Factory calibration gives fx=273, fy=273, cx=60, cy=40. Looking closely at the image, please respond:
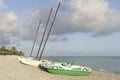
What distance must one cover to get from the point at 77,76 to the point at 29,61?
618 inches

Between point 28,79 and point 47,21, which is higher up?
point 47,21

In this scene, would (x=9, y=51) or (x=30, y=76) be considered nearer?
(x=30, y=76)

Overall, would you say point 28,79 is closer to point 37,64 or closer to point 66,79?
point 66,79

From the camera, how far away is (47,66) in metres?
41.8

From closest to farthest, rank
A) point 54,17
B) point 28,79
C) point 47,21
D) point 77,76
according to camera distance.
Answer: point 28,79
point 77,76
point 54,17
point 47,21

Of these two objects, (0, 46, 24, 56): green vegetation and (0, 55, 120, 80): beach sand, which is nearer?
(0, 55, 120, 80): beach sand

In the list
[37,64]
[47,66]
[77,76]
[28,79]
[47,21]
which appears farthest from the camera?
[47,21]

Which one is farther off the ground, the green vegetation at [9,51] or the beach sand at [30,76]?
the green vegetation at [9,51]

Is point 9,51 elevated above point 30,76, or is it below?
above

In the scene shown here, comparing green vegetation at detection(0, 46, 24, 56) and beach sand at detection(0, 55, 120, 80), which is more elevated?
green vegetation at detection(0, 46, 24, 56)

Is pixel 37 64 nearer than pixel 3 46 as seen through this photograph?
Yes

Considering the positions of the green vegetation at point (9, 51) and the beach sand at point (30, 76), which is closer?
the beach sand at point (30, 76)

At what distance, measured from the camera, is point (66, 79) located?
1329 inches

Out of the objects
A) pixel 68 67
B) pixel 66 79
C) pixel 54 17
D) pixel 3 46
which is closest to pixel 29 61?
pixel 54 17
